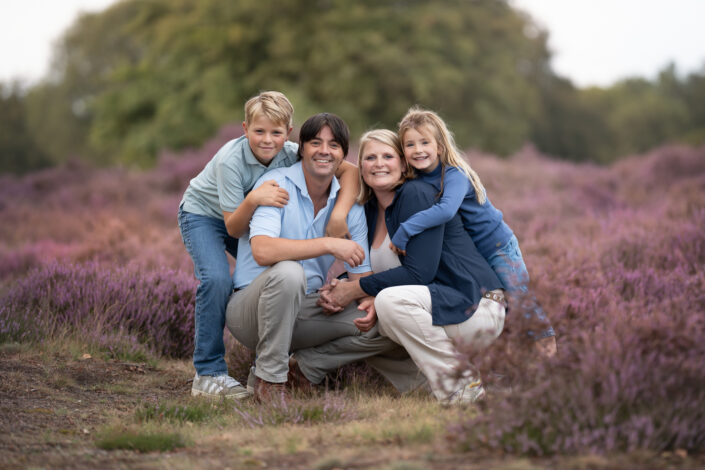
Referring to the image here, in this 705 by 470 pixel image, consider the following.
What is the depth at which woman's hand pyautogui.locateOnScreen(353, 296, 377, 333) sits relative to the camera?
4.18m

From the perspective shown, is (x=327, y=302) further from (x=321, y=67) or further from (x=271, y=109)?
(x=321, y=67)

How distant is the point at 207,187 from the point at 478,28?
70.3 feet

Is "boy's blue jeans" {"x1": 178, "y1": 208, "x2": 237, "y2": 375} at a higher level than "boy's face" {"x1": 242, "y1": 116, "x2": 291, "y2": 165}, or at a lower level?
lower

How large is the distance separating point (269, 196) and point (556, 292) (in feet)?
5.61

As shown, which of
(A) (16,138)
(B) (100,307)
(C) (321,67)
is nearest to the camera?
(B) (100,307)

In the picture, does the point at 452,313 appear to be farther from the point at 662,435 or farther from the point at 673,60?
the point at 673,60

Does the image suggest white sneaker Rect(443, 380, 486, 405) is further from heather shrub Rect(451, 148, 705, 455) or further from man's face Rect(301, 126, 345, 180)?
man's face Rect(301, 126, 345, 180)

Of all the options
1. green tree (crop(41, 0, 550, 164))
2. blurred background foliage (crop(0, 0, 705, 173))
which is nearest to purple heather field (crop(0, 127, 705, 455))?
blurred background foliage (crop(0, 0, 705, 173))

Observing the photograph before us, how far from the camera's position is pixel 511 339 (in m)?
3.26

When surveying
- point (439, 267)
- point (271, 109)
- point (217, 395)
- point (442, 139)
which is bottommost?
point (217, 395)

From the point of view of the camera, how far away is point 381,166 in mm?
4328

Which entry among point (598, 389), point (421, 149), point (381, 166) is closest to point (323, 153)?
point (381, 166)

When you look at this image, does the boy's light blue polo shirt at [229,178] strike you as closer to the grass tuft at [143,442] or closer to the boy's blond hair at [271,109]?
the boy's blond hair at [271,109]

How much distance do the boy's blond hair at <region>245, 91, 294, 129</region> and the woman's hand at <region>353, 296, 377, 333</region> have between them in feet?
3.96
